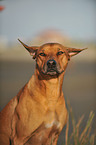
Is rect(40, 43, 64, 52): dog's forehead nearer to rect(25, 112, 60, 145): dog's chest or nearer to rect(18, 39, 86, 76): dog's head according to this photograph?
rect(18, 39, 86, 76): dog's head

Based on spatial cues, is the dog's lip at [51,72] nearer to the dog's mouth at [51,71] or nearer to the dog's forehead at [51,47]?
the dog's mouth at [51,71]

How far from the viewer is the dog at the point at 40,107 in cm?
182

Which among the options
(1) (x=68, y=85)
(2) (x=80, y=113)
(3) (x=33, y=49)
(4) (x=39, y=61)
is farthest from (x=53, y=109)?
(1) (x=68, y=85)

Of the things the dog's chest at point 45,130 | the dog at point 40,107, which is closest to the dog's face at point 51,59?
the dog at point 40,107

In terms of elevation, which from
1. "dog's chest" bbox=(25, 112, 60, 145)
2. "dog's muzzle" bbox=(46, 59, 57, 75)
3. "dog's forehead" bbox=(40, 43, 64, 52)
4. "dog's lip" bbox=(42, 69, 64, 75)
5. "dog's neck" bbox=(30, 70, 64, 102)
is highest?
"dog's forehead" bbox=(40, 43, 64, 52)

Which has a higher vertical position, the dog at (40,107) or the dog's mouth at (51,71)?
the dog's mouth at (51,71)

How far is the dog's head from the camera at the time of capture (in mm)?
1825

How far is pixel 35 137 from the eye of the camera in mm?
1854

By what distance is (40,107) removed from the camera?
186 centimetres

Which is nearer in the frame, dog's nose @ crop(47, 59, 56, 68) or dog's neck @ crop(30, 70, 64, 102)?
dog's nose @ crop(47, 59, 56, 68)

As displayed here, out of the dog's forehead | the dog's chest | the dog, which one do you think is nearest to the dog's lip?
the dog

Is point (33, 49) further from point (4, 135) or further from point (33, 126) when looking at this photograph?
point (4, 135)

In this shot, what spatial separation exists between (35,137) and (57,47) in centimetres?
75

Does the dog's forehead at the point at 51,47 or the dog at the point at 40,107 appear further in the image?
the dog's forehead at the point at 51,47
